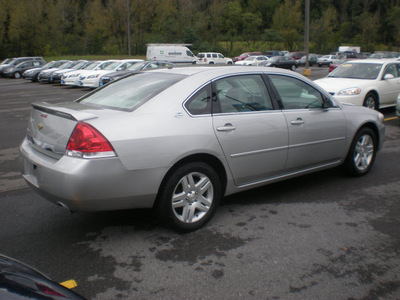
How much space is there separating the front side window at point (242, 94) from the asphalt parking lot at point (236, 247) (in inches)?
44.6

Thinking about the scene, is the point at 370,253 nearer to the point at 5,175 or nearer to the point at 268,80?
the point at 268,80

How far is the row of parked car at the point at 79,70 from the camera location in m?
21.5

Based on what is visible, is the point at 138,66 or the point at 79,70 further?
the point at 79,70

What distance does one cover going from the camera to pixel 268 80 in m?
4.74

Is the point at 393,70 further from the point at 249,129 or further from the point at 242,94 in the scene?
the point at 249,129

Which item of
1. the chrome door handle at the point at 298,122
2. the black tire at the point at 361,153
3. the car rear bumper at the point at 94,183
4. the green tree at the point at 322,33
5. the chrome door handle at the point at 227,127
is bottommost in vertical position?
the black tire at the point at 361,153

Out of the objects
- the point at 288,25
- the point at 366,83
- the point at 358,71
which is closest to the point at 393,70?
the point at 358,71

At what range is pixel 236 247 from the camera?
3732 mm

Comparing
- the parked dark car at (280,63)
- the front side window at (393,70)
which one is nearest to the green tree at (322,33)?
the parked dark car at (280,63)

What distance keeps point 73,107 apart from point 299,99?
2.59 meters

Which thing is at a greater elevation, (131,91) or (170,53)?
(170,53)

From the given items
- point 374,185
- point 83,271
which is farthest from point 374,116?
point 83,271

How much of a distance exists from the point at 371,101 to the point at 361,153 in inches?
230

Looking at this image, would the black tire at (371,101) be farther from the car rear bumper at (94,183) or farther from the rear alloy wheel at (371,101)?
the car rear bumper at (94,183)
